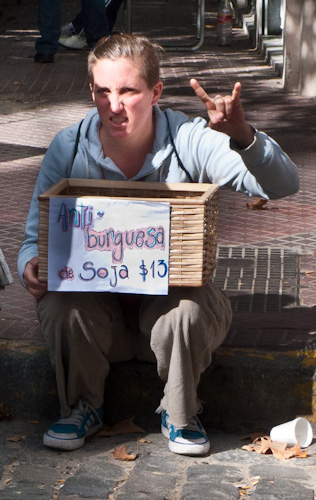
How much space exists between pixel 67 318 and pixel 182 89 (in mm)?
→ 7607

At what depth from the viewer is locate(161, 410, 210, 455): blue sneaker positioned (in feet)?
10.9

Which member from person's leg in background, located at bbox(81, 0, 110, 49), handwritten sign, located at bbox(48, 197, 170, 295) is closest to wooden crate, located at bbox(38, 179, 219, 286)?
handwritten sign, located at bbox(48, 197, 170, 295)

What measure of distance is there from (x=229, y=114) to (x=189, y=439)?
1.15m

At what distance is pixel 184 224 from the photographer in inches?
123

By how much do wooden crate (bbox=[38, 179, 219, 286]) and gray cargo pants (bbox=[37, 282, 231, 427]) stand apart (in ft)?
0.41

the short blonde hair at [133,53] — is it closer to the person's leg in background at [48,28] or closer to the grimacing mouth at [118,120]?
the grimacing mouth at [118,120]

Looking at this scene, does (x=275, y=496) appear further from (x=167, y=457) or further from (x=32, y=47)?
(x=32, y=47)

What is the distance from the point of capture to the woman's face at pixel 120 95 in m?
3.29

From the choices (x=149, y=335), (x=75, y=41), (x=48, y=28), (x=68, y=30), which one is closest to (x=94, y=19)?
(x=48, y=28)

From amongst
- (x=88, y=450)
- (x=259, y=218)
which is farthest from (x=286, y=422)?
(x=259, y=218)

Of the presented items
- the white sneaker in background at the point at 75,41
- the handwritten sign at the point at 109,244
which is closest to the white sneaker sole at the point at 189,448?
the handwritten sign at the point at 109,244

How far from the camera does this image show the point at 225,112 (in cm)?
302

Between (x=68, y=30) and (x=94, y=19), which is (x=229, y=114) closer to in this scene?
(x=94, y=19)

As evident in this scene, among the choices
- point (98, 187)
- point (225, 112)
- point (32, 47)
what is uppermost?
point (225, 112)
